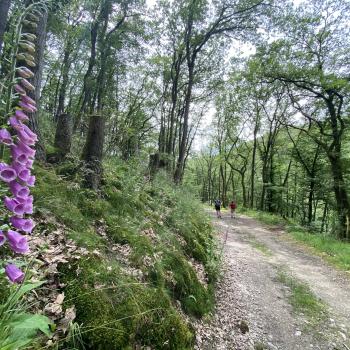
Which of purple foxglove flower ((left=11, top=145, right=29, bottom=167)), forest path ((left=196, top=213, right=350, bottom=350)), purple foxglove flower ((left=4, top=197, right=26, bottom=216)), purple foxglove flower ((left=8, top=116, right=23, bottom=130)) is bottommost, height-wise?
forest path ((left=196, top=213, right=350, bottom=350))

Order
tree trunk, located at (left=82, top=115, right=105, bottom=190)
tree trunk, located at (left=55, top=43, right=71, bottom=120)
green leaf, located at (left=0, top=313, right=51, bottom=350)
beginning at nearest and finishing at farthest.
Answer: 1. green leaf, located at (left=0, top=313, right=51, bottom=350)
2. tree trunk, located at (left=82, top=115, right=105, bottom=190)
3. tree trunk, located at (left=55, top=43, right=71, bottom=120)

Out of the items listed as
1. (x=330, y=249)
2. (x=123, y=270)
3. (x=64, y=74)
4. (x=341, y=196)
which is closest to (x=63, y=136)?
(x=123, y=270)

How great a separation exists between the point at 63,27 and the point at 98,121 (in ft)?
34.4

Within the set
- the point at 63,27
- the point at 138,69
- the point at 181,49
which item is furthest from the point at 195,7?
the point at 138,69

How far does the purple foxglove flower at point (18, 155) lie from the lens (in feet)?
4.33

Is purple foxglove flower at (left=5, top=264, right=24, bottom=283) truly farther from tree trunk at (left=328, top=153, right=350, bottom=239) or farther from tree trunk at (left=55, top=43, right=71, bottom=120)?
tree trunk at (left=55, top=43, right=71, bottom=120)

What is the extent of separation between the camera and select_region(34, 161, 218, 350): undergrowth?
8.01 feet

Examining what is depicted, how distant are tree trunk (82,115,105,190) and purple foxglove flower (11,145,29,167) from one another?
356cm

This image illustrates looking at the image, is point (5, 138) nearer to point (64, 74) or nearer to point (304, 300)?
point (304, 300)

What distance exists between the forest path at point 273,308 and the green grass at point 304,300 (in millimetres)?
36

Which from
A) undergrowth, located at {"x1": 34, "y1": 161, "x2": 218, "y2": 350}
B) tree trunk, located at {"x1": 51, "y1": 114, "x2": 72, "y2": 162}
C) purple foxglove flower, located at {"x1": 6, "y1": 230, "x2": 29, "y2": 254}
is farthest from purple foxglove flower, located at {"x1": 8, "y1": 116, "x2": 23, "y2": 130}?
tree trunk, located at {"x1": 51, "y1": 114, "x2": 72, "y2": 162}

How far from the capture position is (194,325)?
3.63 m

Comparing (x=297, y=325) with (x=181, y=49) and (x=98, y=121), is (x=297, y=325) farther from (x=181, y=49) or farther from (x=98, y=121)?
(x=181, y=49)

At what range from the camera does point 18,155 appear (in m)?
1.32
